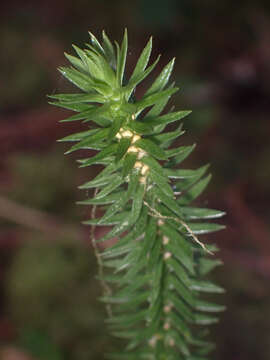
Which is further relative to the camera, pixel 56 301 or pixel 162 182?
pixel 56 301

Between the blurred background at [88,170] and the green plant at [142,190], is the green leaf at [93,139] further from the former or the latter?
the blurred background at [88,170]

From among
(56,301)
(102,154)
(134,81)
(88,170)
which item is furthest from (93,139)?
(88,170)

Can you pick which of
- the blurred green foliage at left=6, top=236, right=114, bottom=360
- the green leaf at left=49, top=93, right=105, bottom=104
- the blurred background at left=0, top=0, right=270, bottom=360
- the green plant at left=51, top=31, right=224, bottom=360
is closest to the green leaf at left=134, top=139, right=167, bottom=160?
the green plant at left=51, top=31, right=224, bottom=360

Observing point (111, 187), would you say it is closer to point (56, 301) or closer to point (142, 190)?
point (142, 190)

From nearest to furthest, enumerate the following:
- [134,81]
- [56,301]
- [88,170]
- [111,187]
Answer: [134,81], [111,187], [56,301], [88,170]

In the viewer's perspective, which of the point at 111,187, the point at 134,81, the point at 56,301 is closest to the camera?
the point at 134,81

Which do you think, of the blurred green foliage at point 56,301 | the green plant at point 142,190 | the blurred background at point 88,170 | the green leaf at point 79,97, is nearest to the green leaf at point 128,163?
the green plant at point 142,190

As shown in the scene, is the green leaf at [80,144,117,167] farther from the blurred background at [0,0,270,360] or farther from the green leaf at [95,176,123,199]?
the blurred background at [0,0,270,360]
